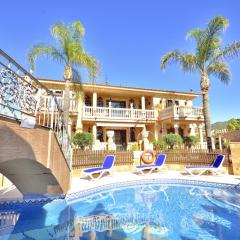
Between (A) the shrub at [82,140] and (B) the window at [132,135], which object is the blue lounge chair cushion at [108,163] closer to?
(A) the shrub at [82,140]

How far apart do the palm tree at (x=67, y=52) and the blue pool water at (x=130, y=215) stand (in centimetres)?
738

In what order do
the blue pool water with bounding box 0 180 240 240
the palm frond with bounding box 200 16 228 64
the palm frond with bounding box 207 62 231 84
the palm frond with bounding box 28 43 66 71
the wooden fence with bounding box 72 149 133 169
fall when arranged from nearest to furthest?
the blue pool water with bounding box 0 180 240 240, the wooden fence with bounding box 72 149 133 169, the palm frond with bounding box 28 43 66 71, the palm frond with bounding box 200 16 228 64, the palm frond with bounding box 207 62 231 84

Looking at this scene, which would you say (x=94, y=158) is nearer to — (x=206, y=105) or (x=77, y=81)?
(x=77, y=81)

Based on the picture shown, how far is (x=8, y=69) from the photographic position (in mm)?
4344

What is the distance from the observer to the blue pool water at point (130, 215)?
5880mm

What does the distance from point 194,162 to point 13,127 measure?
49.7ft

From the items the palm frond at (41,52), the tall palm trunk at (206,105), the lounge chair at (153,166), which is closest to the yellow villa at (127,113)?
the palm frond at (41,52)

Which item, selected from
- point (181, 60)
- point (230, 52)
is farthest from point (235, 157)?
point (181, 60)

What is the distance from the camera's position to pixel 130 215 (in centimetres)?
756

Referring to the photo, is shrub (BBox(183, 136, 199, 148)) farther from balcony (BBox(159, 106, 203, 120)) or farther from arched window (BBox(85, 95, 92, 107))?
arched window (BBox(85, 95, 92, 107))

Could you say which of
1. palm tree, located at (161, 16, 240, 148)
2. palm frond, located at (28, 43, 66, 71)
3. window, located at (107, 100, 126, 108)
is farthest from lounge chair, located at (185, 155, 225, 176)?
window, located at (107, 100, 126, 108)

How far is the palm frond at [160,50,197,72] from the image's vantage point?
17.7 metres

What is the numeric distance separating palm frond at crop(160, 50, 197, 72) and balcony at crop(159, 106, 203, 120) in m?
5.32

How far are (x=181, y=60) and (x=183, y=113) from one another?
634 centimetres
